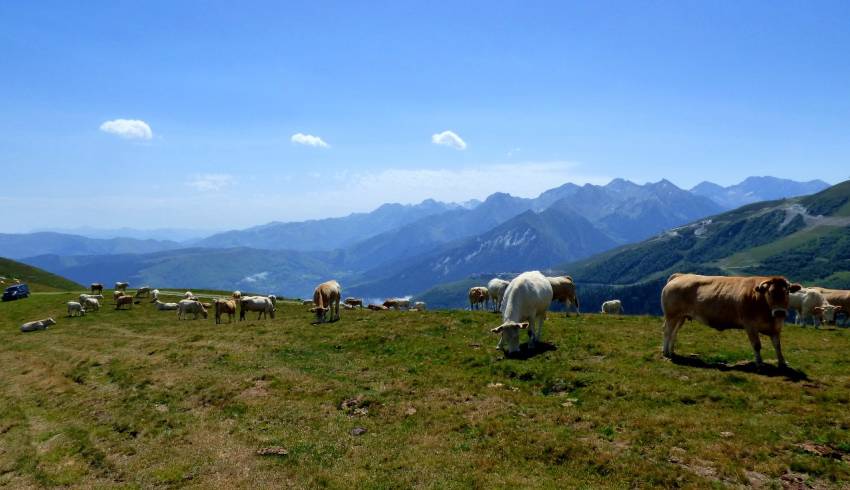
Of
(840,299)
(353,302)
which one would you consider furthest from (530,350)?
(353,302)

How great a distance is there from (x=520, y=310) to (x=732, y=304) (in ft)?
28.9

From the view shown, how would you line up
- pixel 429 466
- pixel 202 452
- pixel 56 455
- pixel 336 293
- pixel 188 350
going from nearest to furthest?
pixel 429 466
pixel 202 452
pixel 56 455
pixel 188 350
pixel 336 293

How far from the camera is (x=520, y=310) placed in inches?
893

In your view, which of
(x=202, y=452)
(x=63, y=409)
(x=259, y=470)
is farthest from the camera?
(x=63, y=409)

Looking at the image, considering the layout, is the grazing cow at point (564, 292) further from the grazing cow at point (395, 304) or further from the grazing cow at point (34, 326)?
the grazing cow at point (34, 326)

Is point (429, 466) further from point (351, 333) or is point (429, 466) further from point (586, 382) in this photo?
point (351, 333)

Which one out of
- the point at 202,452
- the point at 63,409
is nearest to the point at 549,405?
the point at 202,452

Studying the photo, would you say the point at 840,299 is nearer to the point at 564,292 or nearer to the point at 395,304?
the point at 564,292

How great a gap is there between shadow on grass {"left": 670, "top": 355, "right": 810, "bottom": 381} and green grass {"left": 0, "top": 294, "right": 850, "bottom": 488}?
31cm

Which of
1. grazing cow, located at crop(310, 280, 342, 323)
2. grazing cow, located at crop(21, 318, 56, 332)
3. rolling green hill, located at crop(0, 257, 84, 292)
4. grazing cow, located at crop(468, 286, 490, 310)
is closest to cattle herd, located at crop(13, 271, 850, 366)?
grazing cow, located at crop(310, 280, 342, 323)

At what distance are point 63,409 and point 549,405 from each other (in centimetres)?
2290

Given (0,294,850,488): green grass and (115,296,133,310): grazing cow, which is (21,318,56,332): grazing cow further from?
(0,294,850,488): green grass

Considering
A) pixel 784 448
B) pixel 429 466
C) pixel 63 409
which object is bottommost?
pixel 63 409

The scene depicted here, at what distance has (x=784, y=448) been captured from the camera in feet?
40.2
